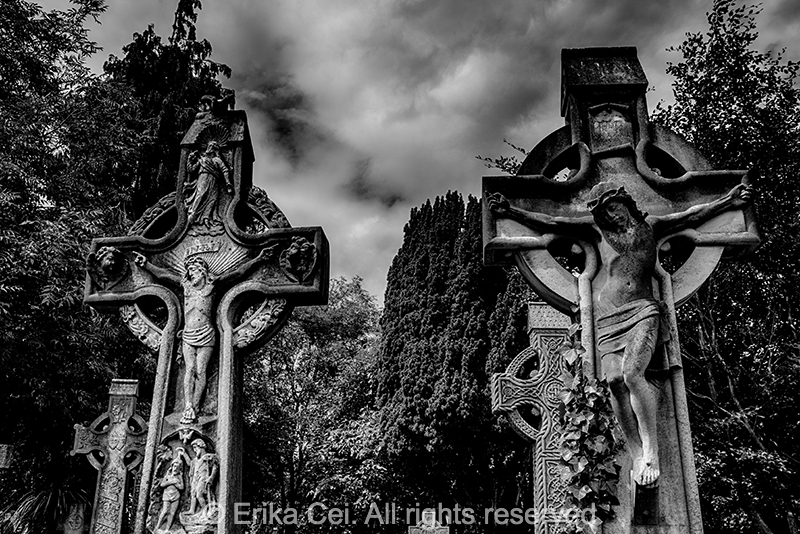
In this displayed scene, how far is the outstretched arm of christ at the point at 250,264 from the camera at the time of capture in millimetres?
6145

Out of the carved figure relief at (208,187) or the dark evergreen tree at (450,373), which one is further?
the dark evergreen tree at (450,373)

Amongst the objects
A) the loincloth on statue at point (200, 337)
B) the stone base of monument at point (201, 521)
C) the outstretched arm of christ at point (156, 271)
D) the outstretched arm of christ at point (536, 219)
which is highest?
the outstretched arm of christ at point (536, 219)

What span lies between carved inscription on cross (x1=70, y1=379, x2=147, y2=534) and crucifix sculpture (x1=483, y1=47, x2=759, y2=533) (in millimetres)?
6164

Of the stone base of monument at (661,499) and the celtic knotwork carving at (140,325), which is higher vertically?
the celtic knotwork carving at (140,325)

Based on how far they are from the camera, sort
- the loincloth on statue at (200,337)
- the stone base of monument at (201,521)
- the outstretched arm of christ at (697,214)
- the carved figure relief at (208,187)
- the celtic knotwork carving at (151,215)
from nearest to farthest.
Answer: the stone base of monument at (201,521) < the outstretched arm of christ at (697,214) < the loincloth on statue at (200,337) < the carved figure relief at (208,187) < the celtic knotwork carving at (151,215)

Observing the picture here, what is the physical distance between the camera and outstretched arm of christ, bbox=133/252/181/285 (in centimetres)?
619

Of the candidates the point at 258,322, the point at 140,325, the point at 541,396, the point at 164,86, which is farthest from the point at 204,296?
the point at 164,86

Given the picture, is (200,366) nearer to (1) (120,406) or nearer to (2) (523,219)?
(2) (523,219)

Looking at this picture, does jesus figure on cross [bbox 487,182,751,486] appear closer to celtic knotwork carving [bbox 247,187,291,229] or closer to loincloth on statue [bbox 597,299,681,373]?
loincloth on statue [bbox 597,299,681,373]

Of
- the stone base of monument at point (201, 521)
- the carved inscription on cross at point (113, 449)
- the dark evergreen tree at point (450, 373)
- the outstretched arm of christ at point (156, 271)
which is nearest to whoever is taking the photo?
the stone base of monument at point (201, 521)

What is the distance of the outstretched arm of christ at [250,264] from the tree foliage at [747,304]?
9.44 m

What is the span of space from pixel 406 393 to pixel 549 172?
18809 mm

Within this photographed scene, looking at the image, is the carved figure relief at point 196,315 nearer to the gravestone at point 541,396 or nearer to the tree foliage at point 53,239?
the gravestone at point 541,396

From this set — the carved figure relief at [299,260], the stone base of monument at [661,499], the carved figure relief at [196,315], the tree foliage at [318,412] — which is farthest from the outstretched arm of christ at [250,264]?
the tree foliage at [318,412]
